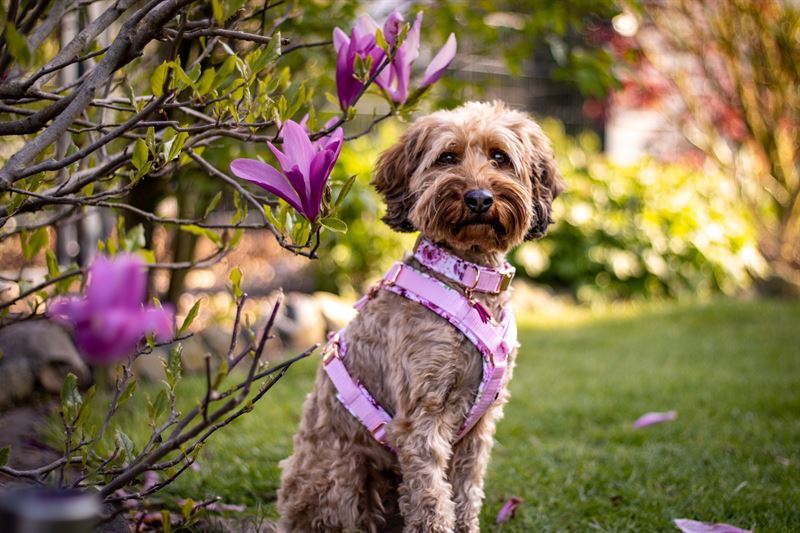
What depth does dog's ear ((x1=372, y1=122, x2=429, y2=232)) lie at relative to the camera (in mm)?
2811

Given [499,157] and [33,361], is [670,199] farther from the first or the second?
[33,361]

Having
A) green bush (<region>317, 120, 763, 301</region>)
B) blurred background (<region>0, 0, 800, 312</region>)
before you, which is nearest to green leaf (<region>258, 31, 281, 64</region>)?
blurred background (<region>0, 0, 800, 312</region>)

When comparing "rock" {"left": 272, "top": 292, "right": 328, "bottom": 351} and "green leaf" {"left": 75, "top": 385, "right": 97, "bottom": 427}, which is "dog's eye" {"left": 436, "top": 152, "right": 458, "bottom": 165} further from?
"rock" {"left": 272, "top": 292, "right": 328, "bottom": 351}

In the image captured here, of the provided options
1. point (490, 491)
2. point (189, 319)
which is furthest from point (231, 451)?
point (189, 319)

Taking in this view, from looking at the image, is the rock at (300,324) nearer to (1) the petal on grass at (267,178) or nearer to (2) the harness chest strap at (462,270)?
(2) the harness chest strap at (462,270)

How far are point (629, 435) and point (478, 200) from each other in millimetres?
2418

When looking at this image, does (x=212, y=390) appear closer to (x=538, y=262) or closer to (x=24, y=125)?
(x=24, y=125)

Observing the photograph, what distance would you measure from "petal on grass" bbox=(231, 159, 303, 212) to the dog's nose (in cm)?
83

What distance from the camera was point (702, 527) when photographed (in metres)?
2.91

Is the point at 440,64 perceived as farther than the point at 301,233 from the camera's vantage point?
Yes

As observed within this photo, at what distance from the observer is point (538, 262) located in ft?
29.4

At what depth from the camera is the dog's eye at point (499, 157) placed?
276 cm

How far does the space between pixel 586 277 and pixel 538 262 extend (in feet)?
1.86

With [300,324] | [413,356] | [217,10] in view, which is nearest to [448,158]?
[413,356]
